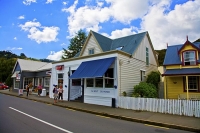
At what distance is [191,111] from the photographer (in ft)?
31.5

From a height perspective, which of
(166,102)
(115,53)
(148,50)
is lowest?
(166,102)

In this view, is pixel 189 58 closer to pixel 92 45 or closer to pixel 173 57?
pixel 173 57

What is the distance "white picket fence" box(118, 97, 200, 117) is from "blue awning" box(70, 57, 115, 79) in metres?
2.77

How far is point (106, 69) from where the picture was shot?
12844 mm

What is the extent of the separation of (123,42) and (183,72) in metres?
8.38

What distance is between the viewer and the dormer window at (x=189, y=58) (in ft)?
47.9


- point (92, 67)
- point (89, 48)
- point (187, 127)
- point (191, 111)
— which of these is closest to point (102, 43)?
point (89, 48)

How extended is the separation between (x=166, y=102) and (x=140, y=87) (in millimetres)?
3626

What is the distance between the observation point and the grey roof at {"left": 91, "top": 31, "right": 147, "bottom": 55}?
1789cm

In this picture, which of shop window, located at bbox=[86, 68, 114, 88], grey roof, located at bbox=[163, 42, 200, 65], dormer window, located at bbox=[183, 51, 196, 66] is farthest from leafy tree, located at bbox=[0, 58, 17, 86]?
dormer window, located at bbox=[183, 51, 196, 66]

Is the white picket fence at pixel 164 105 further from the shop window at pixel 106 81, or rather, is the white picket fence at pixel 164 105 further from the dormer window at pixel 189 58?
the dormer window at pixel 189 58

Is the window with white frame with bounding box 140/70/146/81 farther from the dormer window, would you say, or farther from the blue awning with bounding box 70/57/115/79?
the blue awning with bounding box 70/57/115/79

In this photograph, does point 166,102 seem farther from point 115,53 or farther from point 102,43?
point 102,43

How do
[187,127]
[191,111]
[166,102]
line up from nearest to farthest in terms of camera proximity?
[187,127] < [191,111] < [166,102]
